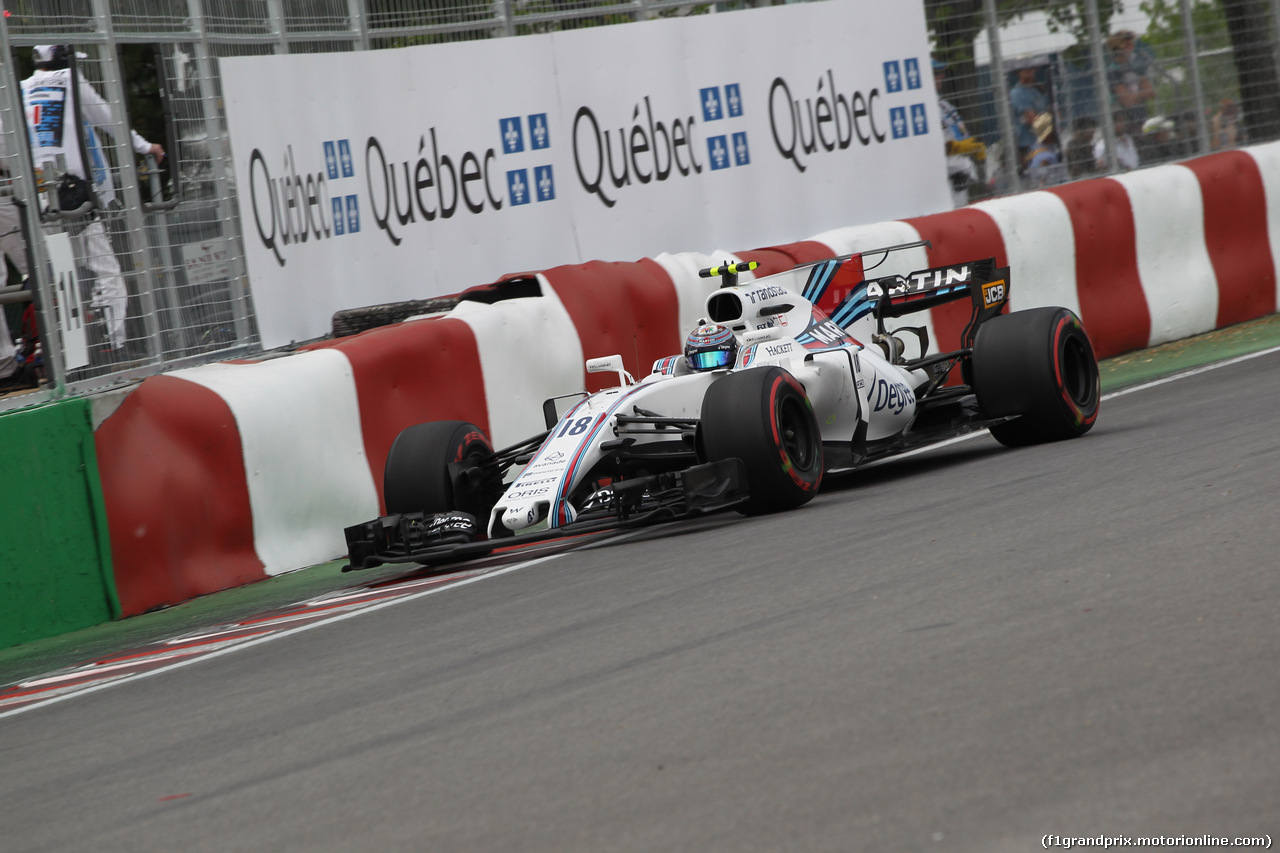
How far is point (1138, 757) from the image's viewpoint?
10.5ft

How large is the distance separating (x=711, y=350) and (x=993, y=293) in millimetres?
2054

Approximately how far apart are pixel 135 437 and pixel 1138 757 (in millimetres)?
5812

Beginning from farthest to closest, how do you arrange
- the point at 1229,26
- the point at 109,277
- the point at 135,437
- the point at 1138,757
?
the point at 1229,26 → the point at 109,277 → the point at 135,437 → the point at 1138,757

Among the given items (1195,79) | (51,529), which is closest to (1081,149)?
(1195,79)

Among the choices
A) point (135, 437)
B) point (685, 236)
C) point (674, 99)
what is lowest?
point (135, 437)

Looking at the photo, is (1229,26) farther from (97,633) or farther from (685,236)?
(97,633)

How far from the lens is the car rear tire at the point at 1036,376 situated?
833cm

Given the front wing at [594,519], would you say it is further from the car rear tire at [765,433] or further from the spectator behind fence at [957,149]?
the spectator behind fence at [957,149]

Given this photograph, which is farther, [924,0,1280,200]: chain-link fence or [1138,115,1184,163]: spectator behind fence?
[1138,115,1184,163]: spectator behind fence

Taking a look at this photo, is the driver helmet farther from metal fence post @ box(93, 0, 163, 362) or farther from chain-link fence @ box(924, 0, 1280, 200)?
chain-link fence @ box(924, 0, 1280, 200)

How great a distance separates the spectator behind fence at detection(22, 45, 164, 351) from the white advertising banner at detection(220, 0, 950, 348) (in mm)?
1147

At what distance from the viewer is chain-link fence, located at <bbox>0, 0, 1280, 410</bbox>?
26.6ft

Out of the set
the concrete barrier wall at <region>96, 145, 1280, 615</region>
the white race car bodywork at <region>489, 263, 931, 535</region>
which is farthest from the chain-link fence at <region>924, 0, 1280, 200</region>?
the white race car bodywork at <region>489, 263, 931, 535</region>

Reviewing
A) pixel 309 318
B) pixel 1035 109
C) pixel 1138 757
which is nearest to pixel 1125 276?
pixel 1035 109
